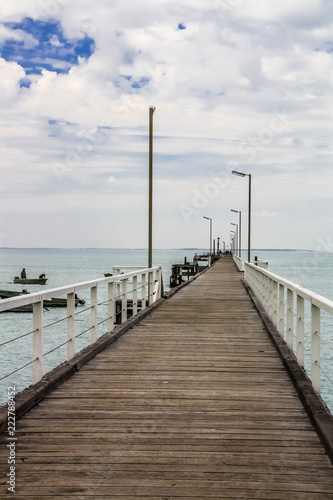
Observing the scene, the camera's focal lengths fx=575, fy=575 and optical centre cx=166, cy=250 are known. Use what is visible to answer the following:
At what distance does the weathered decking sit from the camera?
3.48 metres

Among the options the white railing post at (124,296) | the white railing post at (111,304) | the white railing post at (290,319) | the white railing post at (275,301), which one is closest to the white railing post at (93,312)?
the white railing post at (111,304)

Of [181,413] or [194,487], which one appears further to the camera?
[181,413]

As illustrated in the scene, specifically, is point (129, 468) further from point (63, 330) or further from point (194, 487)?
point (63, 330)

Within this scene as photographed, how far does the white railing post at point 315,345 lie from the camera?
5246mm

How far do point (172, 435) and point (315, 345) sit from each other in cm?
→ 169

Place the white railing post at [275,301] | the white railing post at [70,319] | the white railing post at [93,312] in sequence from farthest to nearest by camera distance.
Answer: the white railing post at [275,301] < the white railing post at [93,312] < the white railing post at [70,319]

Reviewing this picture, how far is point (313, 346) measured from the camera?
5.32 metres

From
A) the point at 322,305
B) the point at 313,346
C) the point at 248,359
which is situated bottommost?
the point at 248,359

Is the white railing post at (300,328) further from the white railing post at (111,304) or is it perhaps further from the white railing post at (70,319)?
the white railing post at (111,304)

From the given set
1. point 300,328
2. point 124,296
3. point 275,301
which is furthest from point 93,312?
point 275,301

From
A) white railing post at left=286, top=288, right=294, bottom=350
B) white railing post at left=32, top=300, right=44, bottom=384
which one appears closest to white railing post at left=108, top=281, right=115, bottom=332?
white railing post at left=286, top=288, right=294, bottom=350

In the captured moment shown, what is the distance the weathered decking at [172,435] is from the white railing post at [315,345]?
293mm

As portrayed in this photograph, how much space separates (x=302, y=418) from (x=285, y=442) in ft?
2.30

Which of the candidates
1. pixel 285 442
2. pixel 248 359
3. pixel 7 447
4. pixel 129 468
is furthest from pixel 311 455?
pixel 248 359
